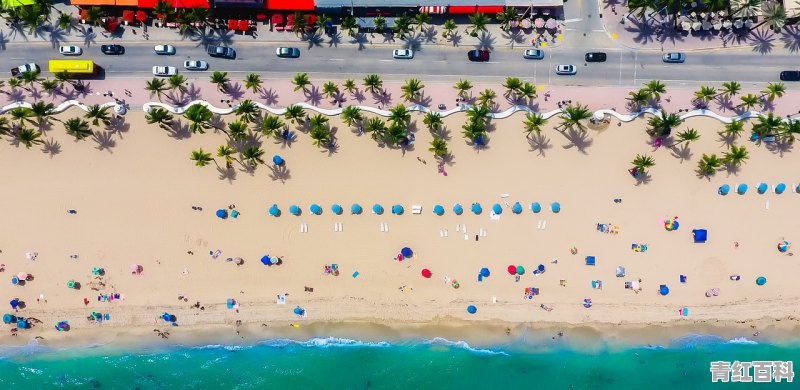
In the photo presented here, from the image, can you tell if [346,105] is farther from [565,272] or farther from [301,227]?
[565,272]

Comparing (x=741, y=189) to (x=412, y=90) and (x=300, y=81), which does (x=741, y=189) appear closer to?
(x=412, y=90)

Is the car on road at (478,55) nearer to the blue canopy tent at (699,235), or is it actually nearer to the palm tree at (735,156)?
the palm tree at (735,156)

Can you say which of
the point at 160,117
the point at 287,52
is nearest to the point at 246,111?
the point at 287,52

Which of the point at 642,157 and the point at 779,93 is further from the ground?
the point at 779,93

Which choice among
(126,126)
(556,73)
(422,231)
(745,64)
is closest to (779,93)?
(745,64)

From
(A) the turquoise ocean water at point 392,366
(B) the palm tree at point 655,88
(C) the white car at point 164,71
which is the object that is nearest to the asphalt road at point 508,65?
(B) the palm tree at point 655,88

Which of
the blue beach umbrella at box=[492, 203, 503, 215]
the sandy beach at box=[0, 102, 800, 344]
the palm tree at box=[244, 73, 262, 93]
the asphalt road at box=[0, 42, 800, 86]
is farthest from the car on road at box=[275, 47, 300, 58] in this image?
the blue beach umbrella at box=[492, 203, 503, 215]

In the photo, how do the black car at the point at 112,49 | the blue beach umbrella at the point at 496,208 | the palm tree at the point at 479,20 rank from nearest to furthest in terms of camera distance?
the palm tree at the point at 479,20 < the black car at the point at 112,49 < the blue beach umbrella at the point at 496,208
